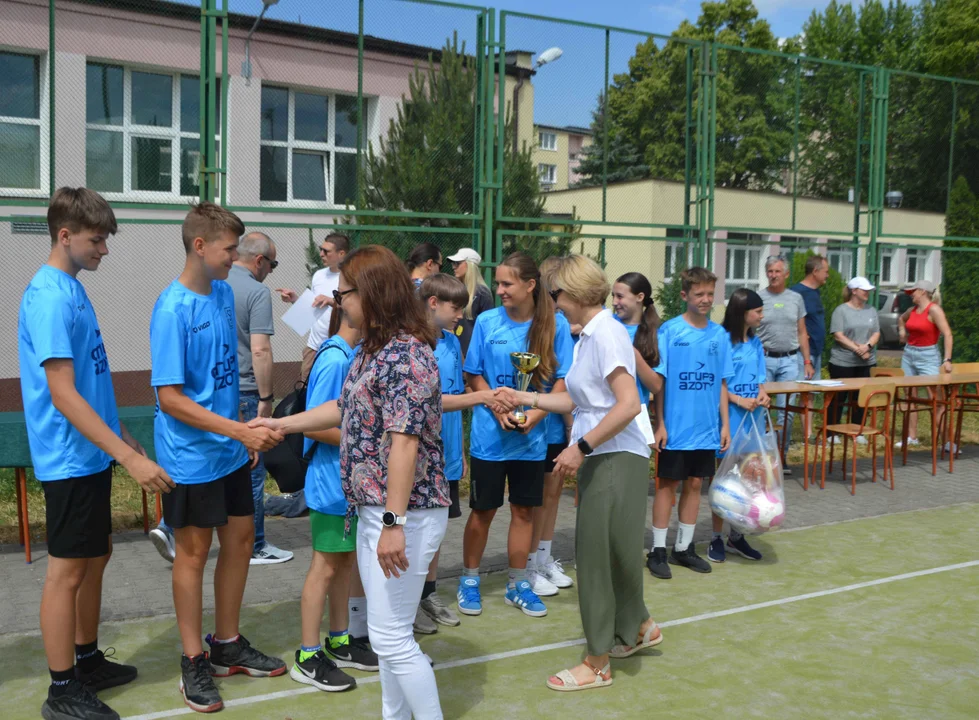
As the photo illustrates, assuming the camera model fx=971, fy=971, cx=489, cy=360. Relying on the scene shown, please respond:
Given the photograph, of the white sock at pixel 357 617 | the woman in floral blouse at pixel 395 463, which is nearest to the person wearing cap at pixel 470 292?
the white sock at pixel 357 617

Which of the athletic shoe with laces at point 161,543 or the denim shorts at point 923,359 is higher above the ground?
the denim shorts at point 923,359

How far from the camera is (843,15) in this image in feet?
141

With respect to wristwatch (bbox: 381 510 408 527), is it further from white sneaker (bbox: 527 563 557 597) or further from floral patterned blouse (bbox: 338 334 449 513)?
white sneaker (bbox: 527 563 557 597)

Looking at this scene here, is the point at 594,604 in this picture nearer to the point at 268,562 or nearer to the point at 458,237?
the point at 268,562

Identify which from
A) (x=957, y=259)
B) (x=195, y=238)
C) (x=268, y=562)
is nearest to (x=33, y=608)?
(x=268, y=562)

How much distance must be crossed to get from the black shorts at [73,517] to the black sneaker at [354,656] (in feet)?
Result: 4.06

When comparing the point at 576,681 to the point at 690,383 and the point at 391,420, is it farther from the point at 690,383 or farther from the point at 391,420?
the point at 690,383

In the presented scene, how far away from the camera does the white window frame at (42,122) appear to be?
8.05m

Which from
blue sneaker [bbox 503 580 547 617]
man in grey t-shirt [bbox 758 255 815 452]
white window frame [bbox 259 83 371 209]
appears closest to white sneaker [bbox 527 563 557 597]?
blue sneaker [bbox 503 580 547 617]

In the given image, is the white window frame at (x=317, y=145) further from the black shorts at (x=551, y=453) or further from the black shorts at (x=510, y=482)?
the black shorts at (x=510, y=482)

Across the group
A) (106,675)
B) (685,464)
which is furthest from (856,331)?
(106,675)

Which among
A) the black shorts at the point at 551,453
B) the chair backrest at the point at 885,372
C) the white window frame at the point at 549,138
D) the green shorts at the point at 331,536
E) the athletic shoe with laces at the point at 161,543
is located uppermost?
the white window frame at the point at 549,138

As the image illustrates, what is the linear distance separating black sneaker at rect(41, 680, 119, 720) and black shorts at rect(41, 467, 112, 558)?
0.53 meters

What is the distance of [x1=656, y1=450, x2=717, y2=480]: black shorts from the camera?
20.1ft
